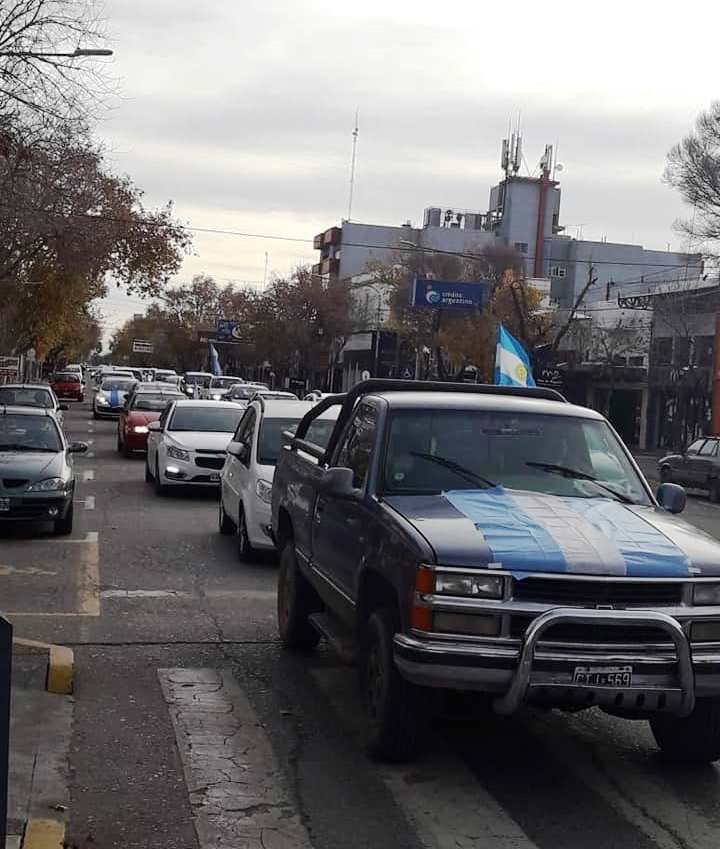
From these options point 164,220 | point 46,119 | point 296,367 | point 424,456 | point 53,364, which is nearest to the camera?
point 424,456

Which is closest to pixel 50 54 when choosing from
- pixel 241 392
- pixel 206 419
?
pixel 206 419

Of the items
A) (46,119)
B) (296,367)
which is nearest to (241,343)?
(296,367)

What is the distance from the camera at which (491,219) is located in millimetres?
94312

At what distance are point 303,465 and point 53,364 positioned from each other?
373 feet

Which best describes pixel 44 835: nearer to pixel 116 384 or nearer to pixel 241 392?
pixel 241 392

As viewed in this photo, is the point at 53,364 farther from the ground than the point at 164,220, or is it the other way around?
the point at 164,220

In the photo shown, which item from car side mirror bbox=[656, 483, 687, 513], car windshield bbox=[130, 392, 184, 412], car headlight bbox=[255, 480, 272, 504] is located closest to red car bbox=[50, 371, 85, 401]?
car windshield bbox=[130, 392, 184, 412]

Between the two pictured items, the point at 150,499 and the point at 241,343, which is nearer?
the point at 150,499

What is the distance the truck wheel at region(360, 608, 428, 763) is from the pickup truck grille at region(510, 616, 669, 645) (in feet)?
2.40

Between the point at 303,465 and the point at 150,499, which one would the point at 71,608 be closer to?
the point at 303,465

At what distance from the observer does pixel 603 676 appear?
19.6 feet

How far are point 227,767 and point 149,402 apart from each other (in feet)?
79.5

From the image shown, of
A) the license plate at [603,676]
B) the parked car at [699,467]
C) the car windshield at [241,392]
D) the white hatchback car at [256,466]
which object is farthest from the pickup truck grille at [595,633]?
the car windshield at [241,392]

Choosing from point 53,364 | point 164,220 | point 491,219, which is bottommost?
point 53,364
